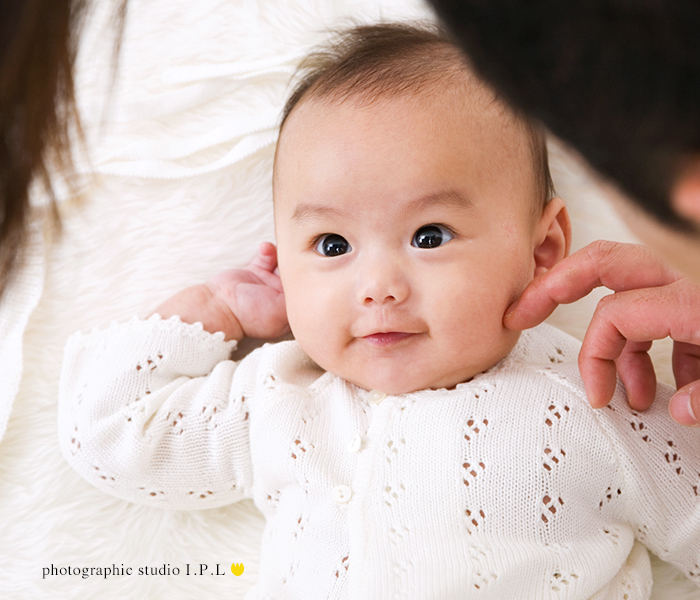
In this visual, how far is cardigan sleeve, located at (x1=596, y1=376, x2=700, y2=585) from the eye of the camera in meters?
1.01

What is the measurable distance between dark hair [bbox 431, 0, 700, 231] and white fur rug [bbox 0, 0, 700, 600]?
88 cm

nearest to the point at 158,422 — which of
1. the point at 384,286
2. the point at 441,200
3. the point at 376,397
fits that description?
the point at 376,397

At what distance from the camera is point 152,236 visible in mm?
1450

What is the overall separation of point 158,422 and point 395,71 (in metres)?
0.73

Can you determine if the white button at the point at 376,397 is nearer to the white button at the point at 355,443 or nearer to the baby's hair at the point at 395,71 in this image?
the white button at the point at 355,443

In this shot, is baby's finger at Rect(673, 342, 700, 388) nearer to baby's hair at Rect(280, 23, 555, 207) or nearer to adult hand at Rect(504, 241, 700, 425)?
adult hand at Rect(504, 241, 700, 425)

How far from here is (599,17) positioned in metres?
0.37

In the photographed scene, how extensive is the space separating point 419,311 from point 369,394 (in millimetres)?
209

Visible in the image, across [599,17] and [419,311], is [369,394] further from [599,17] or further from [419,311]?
[599,17]

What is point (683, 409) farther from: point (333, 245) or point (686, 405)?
point (333, 245)

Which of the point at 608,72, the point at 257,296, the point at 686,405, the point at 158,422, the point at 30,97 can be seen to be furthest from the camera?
the point at 257,296

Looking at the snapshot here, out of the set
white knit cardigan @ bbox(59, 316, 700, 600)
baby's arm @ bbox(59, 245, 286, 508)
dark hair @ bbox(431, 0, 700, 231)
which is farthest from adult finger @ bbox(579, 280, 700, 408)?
baby's arm @ bbox(59, 245, 286, 508)

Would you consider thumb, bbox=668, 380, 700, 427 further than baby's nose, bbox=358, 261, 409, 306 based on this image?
No

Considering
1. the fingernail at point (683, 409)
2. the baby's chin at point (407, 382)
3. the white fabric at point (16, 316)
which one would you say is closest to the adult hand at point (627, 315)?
the fingernail at point (683, 409)
